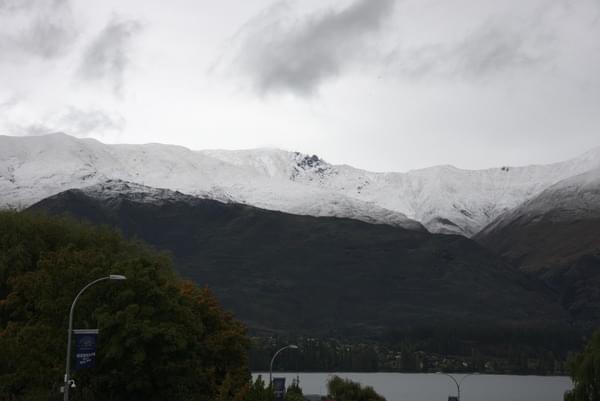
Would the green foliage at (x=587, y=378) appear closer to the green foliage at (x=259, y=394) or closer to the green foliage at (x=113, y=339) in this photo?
the green foliage at (x=113, y=339)

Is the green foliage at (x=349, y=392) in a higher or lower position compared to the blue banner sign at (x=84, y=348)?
lower

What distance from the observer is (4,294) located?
307 feet

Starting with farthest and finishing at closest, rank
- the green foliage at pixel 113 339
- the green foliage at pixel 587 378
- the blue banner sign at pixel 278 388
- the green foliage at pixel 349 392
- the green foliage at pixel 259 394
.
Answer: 1. the green foliage at pixel 349 392
2. the green foliage at pixel 587 378
3. the blue banner sign at pixel 278 388
4. the green foliage at pixel 113 339
5. the green foliage at pixel 259 394

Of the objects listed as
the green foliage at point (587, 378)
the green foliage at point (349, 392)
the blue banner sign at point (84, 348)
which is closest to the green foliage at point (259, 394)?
the blue banner sign at point (84, 348)

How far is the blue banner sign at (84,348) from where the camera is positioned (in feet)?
164

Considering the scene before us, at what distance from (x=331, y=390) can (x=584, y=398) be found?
4438cm

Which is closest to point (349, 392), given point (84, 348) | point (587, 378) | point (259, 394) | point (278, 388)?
point (587, 378)

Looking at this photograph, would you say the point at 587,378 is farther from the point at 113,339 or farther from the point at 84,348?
the point at 84,348

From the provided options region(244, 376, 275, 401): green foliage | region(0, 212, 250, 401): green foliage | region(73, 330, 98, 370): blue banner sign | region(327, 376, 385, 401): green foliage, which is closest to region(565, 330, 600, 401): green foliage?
region(0, 212, 250, 401): green foliage

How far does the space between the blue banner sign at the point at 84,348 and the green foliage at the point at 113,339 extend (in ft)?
54.6

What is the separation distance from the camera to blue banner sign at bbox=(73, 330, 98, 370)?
49.9 metres

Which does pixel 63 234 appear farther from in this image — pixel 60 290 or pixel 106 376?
pixel 106 376

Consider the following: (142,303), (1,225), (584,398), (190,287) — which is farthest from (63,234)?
(584,398)

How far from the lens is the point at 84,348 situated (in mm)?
50469
